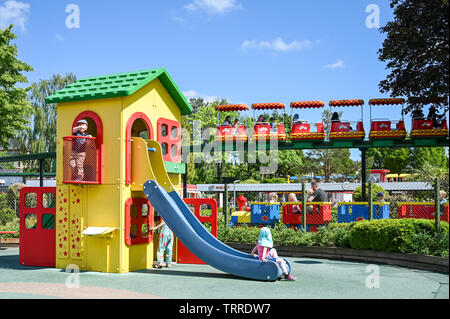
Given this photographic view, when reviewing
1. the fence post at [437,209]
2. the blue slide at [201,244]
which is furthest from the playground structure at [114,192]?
the fence post at [437,209]

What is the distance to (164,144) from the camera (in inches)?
509

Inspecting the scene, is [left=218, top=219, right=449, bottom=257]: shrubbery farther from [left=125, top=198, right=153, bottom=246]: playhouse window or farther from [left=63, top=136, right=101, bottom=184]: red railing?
[left=63, top=136, right=101, bottom=184]: red railing

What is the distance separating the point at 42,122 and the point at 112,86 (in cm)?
3888

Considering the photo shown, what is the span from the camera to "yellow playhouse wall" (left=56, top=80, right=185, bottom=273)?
10852 millimetres

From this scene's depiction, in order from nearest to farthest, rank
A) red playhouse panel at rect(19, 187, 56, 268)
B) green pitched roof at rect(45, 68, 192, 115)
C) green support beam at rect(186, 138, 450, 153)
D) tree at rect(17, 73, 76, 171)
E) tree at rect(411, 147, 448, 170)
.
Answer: green pitched roof at rect(45, 68, 192, 115)
red playhouse panel at rect(19, 187, 56, 268)
green support beam at rect(186, 138, 450, 153)
tree at rect(17, 73, 76, 171)
tree at rect(411, 147, 448, 170)

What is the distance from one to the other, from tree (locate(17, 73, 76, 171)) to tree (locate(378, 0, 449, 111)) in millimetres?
39333

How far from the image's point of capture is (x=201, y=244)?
33.3 feet

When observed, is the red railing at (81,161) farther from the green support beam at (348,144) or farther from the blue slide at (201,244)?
the green support beam at (348,144)

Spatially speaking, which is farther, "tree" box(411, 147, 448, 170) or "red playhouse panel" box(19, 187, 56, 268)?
"tree" box(411, 147, 448, 170)

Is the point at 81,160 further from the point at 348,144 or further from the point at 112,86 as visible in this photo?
the point at 348,144

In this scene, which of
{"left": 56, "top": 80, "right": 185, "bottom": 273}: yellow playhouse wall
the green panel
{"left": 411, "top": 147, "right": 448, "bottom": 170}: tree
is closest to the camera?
{"left": 56, "top": 80, "right": 185, "bottom": 273}: yellow playhouse wall

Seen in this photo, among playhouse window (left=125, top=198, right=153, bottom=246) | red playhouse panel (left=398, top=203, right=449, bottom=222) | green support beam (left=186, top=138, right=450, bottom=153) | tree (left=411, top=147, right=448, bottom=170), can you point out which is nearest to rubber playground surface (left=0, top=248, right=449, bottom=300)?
playhouse window (left=125, top=198, right=153, bottom=246)
